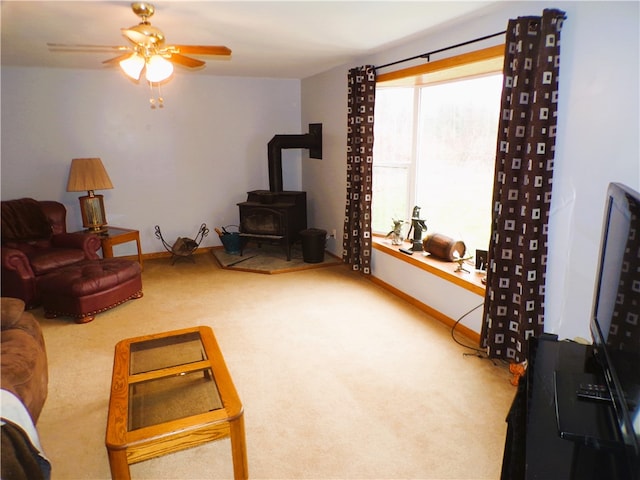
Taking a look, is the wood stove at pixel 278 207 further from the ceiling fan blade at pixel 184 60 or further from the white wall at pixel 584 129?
the white wall at pixel 584 129

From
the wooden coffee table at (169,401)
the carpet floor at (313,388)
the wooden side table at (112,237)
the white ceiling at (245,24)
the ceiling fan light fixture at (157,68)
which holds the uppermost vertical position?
the white ceiling at (245,24)

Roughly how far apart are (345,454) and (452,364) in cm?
116

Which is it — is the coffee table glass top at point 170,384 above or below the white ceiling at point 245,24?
below

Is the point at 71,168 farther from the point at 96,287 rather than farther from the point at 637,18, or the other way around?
the point at 637,18

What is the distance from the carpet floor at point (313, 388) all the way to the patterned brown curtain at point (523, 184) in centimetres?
41

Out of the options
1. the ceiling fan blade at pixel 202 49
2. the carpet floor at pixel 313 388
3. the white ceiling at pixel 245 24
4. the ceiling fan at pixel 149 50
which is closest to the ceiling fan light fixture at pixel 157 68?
the ceiling fan at pixel 149 50

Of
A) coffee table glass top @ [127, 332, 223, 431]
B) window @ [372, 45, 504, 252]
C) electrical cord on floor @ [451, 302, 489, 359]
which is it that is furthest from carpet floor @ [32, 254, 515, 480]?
window @ [372, 45, 504, 252]

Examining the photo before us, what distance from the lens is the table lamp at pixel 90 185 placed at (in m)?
4.50

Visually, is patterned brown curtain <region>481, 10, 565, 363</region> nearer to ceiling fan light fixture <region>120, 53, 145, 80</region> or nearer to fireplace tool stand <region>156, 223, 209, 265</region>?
ceiling fan light fixture <region>120, 53, 145, 80</region>

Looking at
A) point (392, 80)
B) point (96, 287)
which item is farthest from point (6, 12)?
point (392, 80)

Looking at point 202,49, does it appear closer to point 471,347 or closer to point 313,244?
point 471,347

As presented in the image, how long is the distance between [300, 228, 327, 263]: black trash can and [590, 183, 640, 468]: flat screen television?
3634 millimetres

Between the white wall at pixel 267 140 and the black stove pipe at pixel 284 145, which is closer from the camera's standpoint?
the white wall at pixel 267 140

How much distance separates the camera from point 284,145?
5.47 meters
